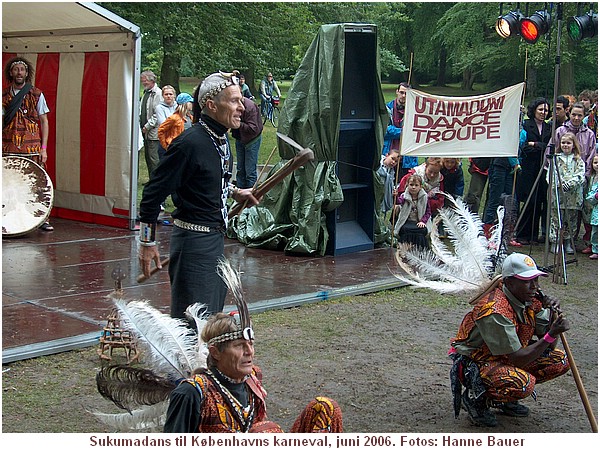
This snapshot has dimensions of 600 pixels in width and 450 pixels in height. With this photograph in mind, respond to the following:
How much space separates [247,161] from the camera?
427 inches

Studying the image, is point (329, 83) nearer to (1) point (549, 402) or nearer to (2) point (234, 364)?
(1) point (549, 402)

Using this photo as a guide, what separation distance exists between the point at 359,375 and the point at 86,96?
258 inches

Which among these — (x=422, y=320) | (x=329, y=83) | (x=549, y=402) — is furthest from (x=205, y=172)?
(x=329, y=83)

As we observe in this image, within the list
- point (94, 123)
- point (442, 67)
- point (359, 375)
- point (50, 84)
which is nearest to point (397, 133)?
point (94, 123)

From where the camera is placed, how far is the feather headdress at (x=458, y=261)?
497 cm

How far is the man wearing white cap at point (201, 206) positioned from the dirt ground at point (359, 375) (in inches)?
36.0

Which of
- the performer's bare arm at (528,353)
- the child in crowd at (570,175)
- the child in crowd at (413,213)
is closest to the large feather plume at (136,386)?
the performer's bare arm at (528,353)

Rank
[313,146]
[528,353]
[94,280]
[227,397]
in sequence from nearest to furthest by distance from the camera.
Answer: [227,397] < [528,353] < [94,280] < [313,146]

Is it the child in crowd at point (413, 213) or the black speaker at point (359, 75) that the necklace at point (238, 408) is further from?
the black speaker at point (359, 75)

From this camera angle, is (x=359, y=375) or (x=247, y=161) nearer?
(x=359, y=375)

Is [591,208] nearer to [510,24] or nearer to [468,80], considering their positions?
[510,24]

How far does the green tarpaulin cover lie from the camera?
30.9 ft

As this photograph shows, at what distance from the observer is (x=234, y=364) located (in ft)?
11.4

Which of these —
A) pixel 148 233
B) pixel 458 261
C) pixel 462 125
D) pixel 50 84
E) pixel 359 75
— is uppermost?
pixel 359 75
